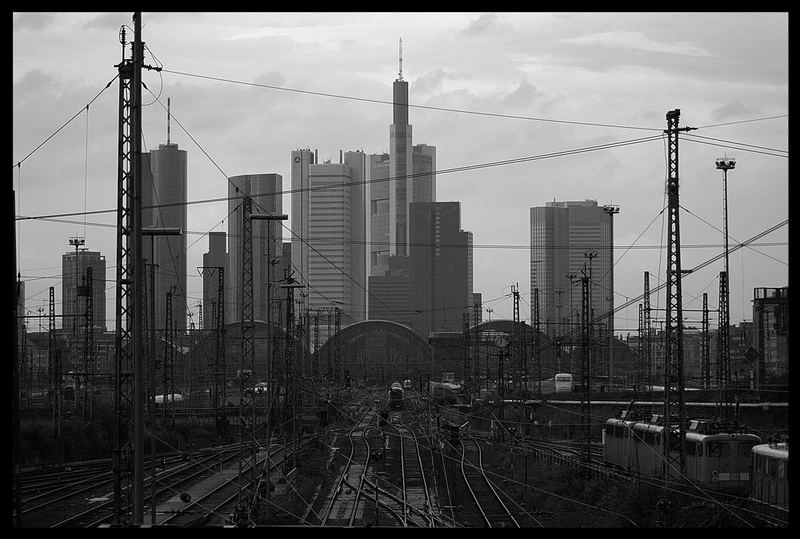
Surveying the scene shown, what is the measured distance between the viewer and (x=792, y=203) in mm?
8398

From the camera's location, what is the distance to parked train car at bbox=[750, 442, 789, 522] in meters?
22.3

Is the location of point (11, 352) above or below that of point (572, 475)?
above

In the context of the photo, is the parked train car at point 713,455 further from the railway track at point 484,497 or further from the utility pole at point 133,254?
the utility pole at point 133,254

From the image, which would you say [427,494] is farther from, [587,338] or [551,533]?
[551,533]

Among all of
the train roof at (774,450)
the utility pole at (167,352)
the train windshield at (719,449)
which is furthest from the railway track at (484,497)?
the utility pole at (167,352)

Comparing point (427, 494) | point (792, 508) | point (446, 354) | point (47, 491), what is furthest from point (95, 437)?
point (446, 354)

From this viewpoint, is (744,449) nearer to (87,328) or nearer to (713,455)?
(713,455)

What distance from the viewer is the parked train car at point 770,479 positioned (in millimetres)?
22328

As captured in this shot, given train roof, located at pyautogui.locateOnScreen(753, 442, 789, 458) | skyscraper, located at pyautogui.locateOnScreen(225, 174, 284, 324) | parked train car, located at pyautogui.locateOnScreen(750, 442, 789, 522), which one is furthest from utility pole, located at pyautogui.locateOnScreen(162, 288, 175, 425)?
skyscraper, located at pyautogui.locateOnScreen(225, 174, 284, 324)

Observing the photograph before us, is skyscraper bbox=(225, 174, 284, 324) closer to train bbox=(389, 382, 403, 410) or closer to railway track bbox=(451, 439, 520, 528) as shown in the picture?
train bbox=(389, 382, 403, 410)

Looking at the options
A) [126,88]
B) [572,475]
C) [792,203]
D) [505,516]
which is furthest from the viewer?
[572,475]
